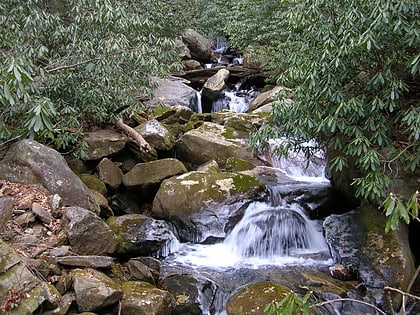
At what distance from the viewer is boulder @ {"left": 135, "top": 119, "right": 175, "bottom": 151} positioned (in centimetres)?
930

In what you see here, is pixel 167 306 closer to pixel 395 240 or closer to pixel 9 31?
pixel 395 240

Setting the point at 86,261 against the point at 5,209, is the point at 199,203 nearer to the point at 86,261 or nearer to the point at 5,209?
the point at 86,261

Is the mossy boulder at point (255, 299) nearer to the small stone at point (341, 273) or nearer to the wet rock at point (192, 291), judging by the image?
the wet rock at point (192, 291)

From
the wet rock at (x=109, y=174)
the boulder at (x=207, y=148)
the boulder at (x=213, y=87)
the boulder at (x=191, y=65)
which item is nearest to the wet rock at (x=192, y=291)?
the wet rock at (x=109, y=174)

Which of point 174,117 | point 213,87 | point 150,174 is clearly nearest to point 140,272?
point 150,174

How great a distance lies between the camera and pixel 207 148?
9570mm

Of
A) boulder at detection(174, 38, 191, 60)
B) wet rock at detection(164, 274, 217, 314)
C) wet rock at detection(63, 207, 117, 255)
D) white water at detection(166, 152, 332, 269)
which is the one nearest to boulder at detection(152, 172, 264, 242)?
white water at detection(166, 152, 332, 269)

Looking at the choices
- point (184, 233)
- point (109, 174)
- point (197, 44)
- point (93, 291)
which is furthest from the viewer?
point (197, 44)

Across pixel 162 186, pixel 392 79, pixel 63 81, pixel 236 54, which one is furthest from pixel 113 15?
pixel 236 54

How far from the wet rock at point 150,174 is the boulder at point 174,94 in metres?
4.50

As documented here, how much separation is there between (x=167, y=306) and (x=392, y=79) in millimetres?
4175

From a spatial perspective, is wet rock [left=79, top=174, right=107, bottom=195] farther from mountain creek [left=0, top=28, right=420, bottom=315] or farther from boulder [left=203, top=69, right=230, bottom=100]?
boulder [left=203, top=69, right=230, bottom=100]

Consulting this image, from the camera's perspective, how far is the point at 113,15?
6516 mm

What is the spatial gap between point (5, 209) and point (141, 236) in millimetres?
2346
